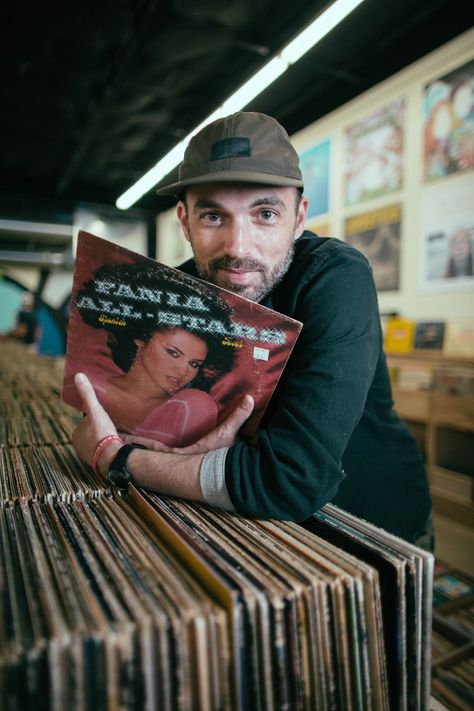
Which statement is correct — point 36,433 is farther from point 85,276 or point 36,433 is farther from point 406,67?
point 406,67

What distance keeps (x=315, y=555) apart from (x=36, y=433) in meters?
0.89

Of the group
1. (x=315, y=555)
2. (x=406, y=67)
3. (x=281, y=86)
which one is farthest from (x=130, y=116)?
(x=315, y=555)

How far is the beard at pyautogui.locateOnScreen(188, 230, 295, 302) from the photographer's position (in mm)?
1021

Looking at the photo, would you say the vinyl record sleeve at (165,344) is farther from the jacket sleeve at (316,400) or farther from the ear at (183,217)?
the ear at (183,217)

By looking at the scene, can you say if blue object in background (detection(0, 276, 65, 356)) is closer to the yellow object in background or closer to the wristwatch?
the yellow object in background

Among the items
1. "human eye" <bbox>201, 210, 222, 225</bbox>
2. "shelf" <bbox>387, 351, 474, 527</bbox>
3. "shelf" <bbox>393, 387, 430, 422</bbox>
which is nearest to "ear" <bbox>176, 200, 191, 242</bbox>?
"human eye" <bbox>201, 210, 222, 225</bbox>

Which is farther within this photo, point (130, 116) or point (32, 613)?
point (130, 116)

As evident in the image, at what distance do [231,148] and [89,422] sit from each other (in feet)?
2.10

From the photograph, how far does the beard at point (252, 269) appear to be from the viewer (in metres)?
→ 1.02

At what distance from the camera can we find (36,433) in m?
1.22

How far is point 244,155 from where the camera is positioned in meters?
0.97

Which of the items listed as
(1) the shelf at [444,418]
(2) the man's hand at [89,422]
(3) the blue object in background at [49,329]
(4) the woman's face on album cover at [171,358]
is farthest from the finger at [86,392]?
(3) the blue object in background at [49,329]

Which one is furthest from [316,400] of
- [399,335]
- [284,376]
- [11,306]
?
[11,306]

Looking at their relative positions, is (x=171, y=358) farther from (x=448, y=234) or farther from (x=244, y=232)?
(x=448, y=234)
